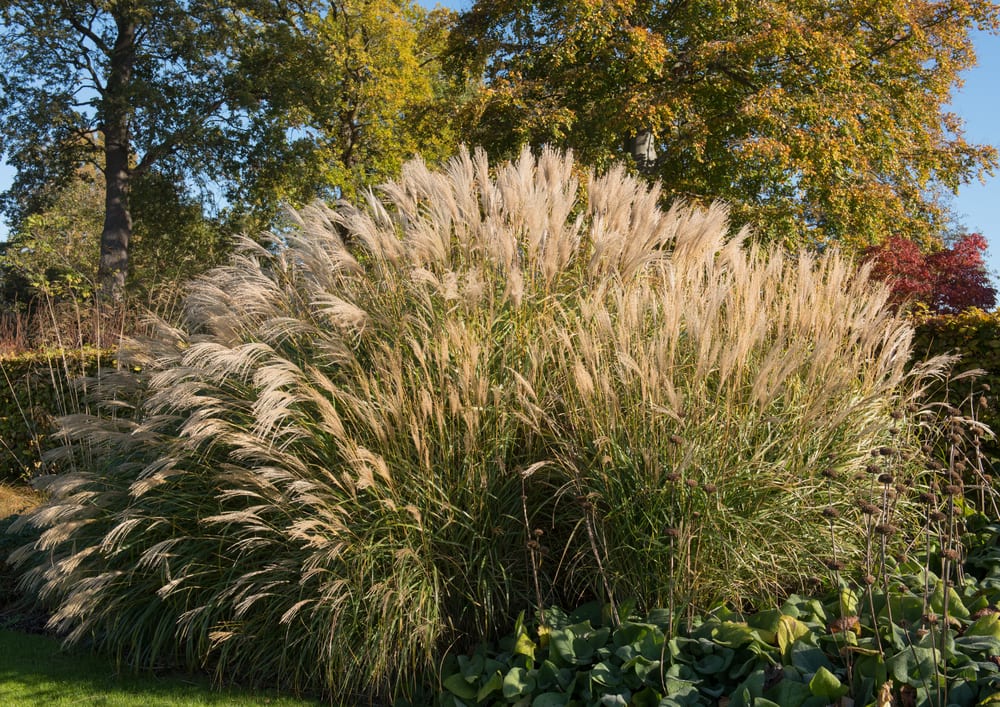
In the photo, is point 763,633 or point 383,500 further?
point 383,500

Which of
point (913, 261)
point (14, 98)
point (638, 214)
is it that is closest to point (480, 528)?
point (638, 214)

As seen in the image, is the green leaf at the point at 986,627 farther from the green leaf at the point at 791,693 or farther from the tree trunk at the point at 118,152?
the tree trunk at the point at 118,152

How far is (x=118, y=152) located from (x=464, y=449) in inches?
799

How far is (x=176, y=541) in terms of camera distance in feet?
13.4

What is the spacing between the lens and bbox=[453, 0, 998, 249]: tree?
11328mm

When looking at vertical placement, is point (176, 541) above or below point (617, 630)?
above

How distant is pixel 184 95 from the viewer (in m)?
20.6

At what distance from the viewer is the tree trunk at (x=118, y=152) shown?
65.9 ft

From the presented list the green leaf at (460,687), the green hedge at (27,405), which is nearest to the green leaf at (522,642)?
the green leaf at (460,687)

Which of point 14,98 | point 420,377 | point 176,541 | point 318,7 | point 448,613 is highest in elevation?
point 318,7

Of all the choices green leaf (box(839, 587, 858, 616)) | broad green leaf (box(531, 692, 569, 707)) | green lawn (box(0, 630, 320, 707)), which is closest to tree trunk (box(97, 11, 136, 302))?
green lawn (box(0, 630, 320, 707))

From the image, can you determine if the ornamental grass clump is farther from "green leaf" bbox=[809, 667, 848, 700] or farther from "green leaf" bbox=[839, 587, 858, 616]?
"green leaf" bbox=[809, 667, 848, 700]

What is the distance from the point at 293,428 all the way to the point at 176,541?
0.92 meters

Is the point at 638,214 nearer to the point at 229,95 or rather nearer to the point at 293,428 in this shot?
the point at 293,428
